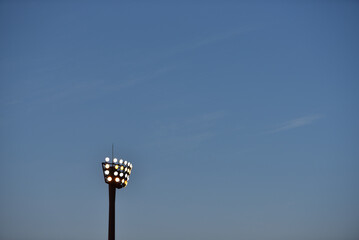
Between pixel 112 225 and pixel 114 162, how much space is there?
15.8 feet

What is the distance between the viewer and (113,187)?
156 ft

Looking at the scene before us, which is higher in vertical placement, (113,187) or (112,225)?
(113,187)

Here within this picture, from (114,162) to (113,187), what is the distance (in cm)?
191

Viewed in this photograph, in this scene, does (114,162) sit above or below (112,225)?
above

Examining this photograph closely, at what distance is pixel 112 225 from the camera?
46.1m

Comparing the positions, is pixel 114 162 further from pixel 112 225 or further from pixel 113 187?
Answer: pixel 112 225

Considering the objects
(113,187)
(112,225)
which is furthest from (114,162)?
(112,225)

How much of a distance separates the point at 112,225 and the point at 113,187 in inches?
119

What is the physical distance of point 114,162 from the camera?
47594 millimetres
